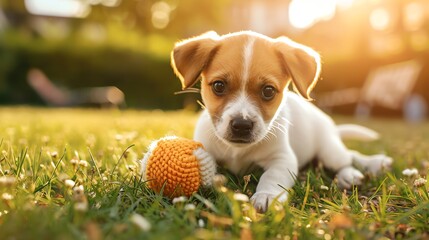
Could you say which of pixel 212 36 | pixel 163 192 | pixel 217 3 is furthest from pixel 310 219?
pixel 217 3

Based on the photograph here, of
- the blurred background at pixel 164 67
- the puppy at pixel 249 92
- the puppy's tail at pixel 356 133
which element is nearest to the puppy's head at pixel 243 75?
the puppy at pixel 249 92

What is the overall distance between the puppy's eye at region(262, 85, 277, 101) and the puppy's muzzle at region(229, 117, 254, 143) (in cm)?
31

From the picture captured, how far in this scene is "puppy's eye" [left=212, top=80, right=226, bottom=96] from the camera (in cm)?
333

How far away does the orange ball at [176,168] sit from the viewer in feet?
9.17

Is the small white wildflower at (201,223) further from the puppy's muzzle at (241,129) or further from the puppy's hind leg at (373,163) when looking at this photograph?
the puppy's hind leg at (373,163)

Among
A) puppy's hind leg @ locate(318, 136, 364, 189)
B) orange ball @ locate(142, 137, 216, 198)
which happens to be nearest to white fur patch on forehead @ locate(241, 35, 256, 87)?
orange ball @ locate(142, 137, 216, 198)

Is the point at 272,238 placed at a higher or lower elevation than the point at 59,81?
higher

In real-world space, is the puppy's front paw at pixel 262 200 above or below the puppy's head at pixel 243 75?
below

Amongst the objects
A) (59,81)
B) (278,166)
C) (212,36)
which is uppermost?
(212,36)

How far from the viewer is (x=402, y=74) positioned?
48.6 ft

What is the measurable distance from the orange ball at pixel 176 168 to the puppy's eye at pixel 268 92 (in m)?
0.63

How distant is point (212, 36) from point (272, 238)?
82.3 inches

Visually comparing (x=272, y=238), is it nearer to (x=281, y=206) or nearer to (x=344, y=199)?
(x=281, y=206)

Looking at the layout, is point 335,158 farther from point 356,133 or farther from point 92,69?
point 92,69
